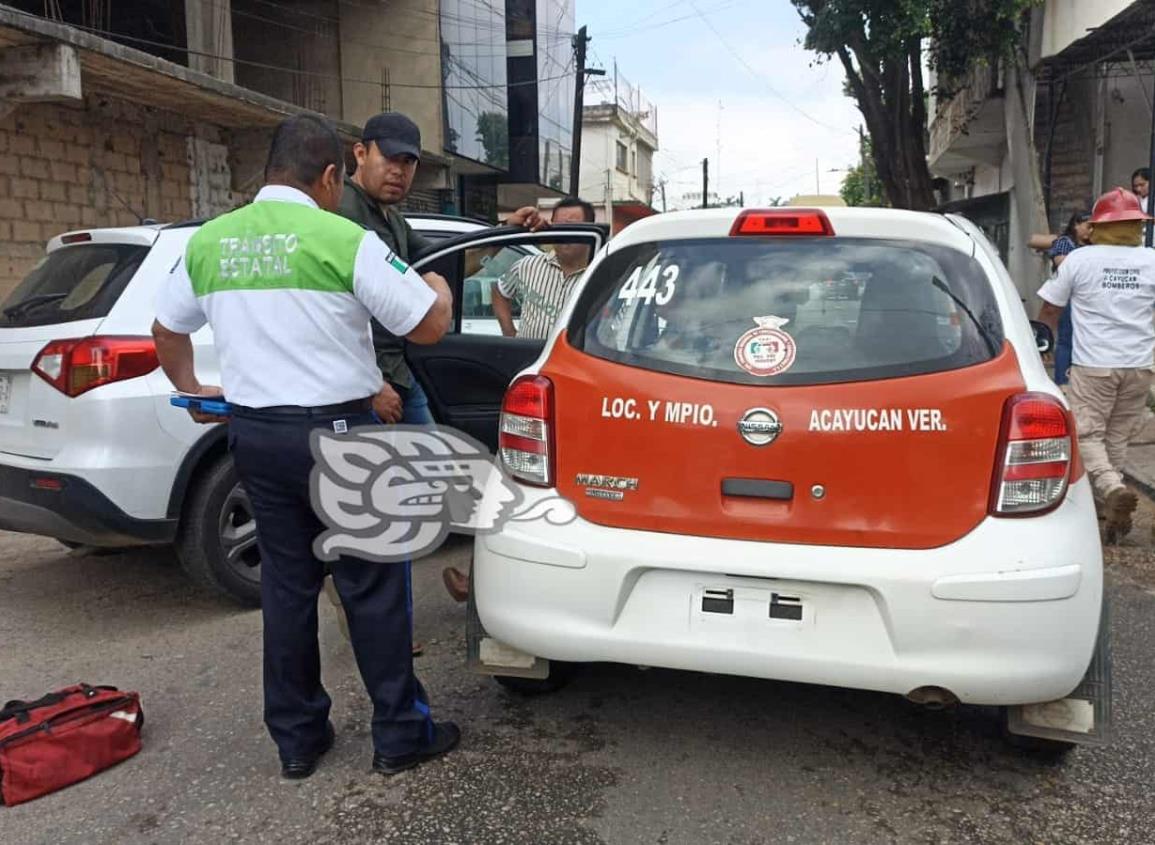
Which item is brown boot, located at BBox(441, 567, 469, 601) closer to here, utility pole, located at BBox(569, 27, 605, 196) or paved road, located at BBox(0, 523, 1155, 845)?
paved road, located at BBox(0, 523, 1155, 845)

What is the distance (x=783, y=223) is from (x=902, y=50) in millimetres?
11584

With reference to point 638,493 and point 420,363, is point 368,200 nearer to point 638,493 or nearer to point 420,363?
point 420,363

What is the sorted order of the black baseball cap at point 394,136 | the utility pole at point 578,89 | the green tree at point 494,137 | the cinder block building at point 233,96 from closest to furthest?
the black baseball cap at point 394,136 → the cinder block building at point 233,96 → the green tree at point 494,137 → the utility pole at point 578,89

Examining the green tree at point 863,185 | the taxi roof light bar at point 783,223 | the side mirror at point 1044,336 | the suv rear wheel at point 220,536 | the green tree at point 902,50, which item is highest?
the green tree at point 863,185

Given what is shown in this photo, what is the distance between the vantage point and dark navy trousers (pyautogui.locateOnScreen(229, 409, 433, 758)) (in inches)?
106

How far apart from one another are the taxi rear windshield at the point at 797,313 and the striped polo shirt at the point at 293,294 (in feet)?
2.04

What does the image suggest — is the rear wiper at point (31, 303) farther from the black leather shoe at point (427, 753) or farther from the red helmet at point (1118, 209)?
the red helmet at point (1118, 209)

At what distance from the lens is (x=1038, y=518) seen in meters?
2.42

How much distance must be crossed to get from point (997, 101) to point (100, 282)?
14.7m

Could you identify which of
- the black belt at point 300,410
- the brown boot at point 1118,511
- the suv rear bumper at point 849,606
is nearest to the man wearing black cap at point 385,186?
the black belt at point 300,410

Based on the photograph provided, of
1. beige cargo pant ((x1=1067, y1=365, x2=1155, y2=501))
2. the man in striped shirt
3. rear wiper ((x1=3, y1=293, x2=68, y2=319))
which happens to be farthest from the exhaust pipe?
rear wiper ((x1=3, y1=293, x2=68, y2=319))

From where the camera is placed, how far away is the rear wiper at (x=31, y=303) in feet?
13.3

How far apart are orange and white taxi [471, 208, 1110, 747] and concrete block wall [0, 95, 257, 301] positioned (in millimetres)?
9114

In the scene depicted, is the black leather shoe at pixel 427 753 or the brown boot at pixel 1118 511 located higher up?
the brown boot at pixel 1118 511
